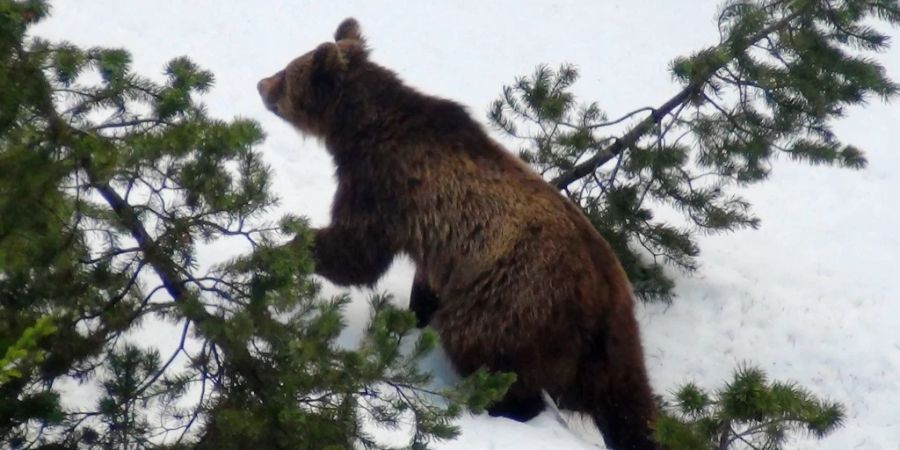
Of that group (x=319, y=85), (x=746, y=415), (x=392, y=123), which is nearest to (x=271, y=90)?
(x=319, y=85)

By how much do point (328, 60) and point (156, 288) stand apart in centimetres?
371

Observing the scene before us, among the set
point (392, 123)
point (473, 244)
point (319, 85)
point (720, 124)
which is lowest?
point (473, 244)

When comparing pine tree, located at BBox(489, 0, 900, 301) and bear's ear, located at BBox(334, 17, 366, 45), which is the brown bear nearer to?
bear's ear, located at BBox(334, 17, 366, 45)

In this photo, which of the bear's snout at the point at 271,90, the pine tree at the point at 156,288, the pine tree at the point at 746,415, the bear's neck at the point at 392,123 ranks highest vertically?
the bear's snout at the point at 271,90

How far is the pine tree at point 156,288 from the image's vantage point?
14.8ft

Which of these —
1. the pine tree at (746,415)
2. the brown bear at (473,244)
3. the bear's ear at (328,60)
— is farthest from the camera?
the bear's ear at (328,60)

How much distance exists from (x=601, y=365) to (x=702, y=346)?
246 cm

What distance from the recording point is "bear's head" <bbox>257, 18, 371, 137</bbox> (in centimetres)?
838

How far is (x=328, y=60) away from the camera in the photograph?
27.3 feet

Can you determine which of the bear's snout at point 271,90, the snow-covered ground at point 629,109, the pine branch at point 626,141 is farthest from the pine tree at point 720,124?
the bear's snout at point 271,90

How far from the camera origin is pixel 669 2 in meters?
18.0

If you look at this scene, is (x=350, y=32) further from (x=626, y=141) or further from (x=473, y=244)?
(x=626, y=141)

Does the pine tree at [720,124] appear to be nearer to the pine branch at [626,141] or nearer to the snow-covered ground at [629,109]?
the pine branch at [626,141]

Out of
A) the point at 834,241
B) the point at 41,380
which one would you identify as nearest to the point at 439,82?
the point at 834,241
